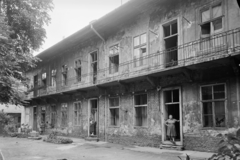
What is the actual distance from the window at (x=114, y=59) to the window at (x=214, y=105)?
6.20m

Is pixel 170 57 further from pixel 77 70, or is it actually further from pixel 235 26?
pixel 77 70

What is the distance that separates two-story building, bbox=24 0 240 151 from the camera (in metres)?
9.66

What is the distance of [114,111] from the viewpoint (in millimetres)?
15258

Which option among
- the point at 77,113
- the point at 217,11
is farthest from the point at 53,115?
the point at 217,11

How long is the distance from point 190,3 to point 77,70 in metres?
10.5

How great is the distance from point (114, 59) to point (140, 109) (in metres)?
3.78

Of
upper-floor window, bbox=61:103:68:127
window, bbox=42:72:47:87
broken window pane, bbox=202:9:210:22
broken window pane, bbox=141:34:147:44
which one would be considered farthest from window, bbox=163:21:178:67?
window, bbox=42:72:47:87

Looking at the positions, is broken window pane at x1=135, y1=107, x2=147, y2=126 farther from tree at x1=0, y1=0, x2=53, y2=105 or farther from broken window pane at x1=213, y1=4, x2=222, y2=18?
tree at x1=0, y1=0, x2=53, y2=105

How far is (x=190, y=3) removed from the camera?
11086mm

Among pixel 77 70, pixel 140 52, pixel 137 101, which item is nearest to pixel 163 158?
pixel 137 101

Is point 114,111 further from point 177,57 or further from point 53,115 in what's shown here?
point 53,115

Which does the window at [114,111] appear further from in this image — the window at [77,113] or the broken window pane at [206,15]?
the broken window pane at [206,15]

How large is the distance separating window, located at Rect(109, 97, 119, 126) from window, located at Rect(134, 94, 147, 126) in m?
1.66

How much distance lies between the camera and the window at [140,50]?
1323 cm
